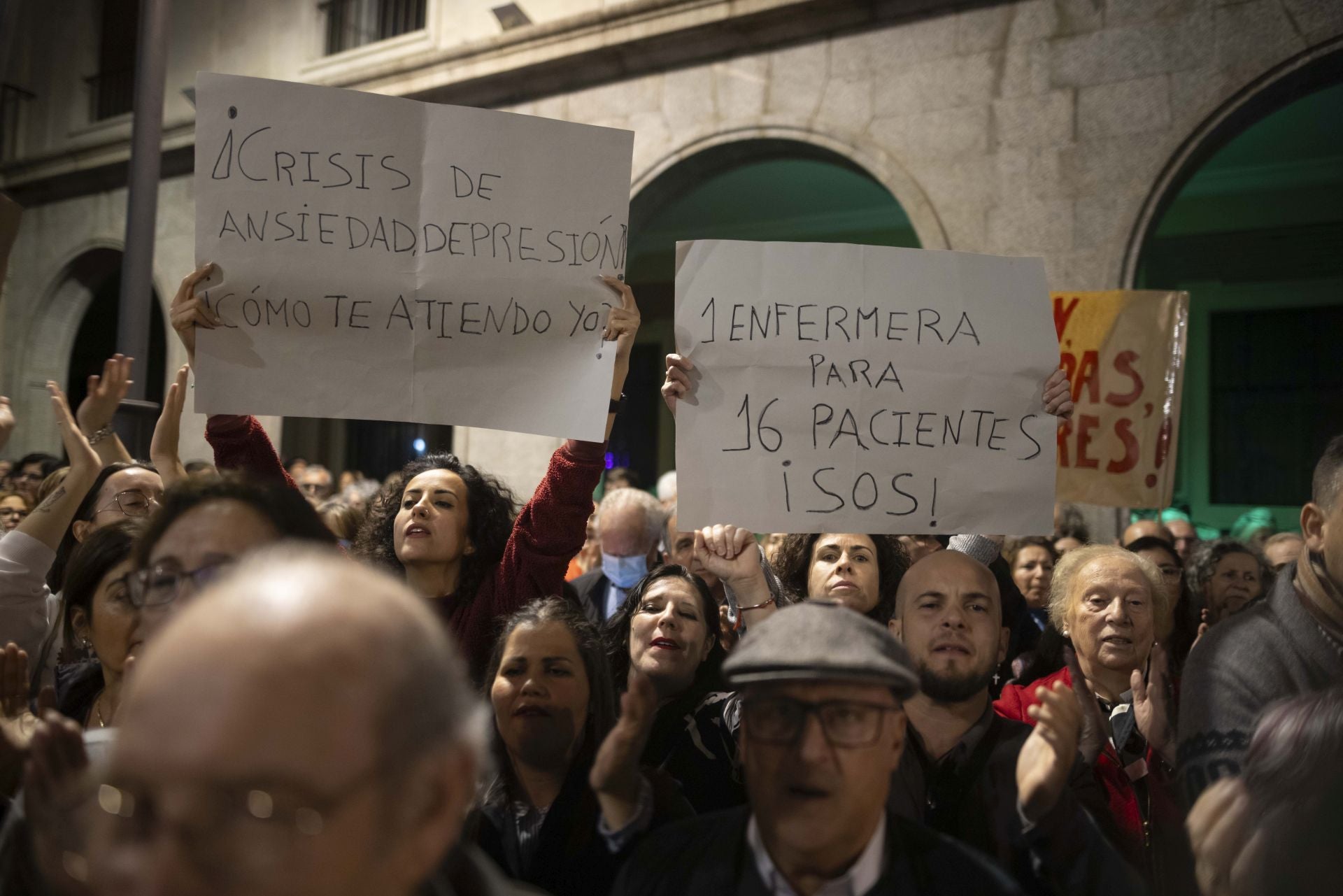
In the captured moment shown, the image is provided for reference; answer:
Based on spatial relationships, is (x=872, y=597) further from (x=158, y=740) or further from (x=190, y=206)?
(x=190, y=206)

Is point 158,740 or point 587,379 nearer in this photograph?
point 158,740

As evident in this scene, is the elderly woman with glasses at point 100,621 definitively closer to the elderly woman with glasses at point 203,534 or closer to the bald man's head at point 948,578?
the elderly woman with glasses at point 203,534

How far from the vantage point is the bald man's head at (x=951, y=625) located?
223 cm

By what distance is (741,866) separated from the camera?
1444mm

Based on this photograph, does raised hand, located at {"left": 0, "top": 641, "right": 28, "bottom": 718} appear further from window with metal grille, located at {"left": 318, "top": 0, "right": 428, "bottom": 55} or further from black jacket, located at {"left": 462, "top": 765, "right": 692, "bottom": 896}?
window with metal grille, located at {"left": 318, "top": 0, "right": 428, "bottom": 55}

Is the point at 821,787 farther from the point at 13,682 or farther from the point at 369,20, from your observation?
the point at 369,20

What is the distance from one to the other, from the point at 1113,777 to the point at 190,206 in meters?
11.5

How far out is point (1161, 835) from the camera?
2086mm

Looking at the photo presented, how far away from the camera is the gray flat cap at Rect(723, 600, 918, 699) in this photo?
140cm

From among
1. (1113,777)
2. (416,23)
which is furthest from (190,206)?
(1113,777)

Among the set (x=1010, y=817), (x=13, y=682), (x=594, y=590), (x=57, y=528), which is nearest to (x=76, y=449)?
(x=57, y=528)

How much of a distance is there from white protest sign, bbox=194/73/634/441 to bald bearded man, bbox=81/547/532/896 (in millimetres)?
1816

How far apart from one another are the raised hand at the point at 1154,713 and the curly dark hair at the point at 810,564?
842mm

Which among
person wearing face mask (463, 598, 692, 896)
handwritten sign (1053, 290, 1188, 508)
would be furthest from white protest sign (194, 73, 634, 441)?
handwritten sign (1053, 290, 1188, 508)
